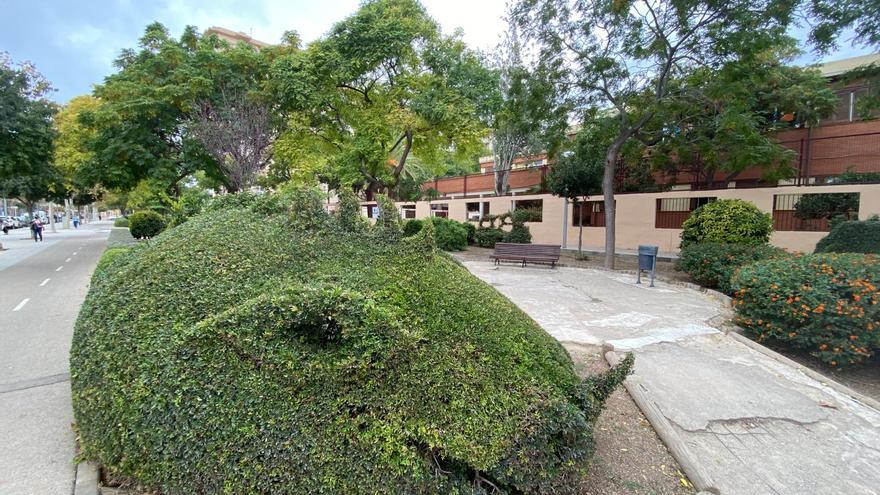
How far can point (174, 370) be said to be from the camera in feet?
6.68

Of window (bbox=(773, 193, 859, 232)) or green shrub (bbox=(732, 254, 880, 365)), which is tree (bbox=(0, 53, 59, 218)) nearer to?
green shrub (bbox=(732, 254, 880, 365))

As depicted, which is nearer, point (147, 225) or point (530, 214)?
point (147, 225)

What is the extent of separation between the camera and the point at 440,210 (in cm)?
2239

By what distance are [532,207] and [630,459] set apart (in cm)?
1603

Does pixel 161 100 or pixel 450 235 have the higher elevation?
pixel 161 100

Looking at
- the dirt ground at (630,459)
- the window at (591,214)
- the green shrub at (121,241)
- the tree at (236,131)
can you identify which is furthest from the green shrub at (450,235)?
the dirt ground at (630,459)

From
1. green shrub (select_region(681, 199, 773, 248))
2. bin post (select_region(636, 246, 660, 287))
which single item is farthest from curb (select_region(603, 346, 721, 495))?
green shrub (select_region(681, 199, 773, 248))

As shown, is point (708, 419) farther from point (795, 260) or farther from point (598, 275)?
point (598, 275)

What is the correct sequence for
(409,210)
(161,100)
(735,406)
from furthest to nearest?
(409,210)
(161,100)
(735,406)

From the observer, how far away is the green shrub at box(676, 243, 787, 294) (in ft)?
25.2

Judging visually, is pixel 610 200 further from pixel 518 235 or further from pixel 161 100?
pixel 161 100

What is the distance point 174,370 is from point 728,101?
11.6m

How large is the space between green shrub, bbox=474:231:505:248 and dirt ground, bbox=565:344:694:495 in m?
12.8

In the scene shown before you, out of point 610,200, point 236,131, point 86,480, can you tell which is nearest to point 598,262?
point 610,200
